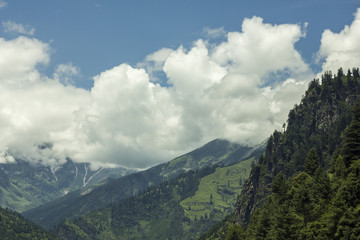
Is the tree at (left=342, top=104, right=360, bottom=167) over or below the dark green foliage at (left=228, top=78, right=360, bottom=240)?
over

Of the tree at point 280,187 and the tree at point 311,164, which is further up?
the tree at point 311,164

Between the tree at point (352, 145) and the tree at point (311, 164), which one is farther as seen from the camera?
the tree at point (311, 164)

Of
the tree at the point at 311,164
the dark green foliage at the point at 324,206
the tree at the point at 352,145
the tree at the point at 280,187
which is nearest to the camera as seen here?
the dark green foliage at the point at 324,206

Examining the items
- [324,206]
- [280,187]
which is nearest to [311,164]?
[280,187]

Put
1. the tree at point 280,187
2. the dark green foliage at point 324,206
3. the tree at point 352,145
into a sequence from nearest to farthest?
the dark green foliage at point 324,206 < the tree at point 352,145 < the tree at point 280,187

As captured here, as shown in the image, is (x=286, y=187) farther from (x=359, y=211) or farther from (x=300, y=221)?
(x=359, y=211)

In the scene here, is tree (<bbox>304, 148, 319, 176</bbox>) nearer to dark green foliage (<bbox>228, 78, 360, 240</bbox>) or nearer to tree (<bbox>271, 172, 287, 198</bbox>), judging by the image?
dark green foliage (<bbox>228, 78, 360, 240</bbox>)

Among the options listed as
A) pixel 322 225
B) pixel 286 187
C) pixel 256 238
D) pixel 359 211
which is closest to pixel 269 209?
pixel 286 187

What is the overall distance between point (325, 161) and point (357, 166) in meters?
94.0

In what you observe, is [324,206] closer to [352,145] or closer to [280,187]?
[352,145]

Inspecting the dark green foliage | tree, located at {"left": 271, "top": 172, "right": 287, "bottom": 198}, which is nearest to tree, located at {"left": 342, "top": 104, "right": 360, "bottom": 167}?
the dark green foliage

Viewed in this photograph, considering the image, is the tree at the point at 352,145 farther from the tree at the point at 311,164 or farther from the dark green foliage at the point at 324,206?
the tree at the point at 311,164

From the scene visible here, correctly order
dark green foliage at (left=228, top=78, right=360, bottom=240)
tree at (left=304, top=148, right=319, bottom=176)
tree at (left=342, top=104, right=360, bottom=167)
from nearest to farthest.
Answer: dark green foliage at (left=228, top=78, right=360, bottom=240)
tree at (left=342, top=104, right=360, bottom=167)
tree at (left=304, top=148, right=319, bottom=176)

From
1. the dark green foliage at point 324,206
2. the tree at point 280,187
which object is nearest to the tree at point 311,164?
the dark green foliage at point 324,206
